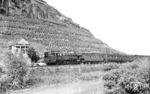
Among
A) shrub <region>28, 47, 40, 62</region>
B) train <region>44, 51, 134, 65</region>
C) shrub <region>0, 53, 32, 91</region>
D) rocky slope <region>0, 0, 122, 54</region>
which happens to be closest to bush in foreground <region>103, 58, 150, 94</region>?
shrub <region>0, 53, 32, 91</region>

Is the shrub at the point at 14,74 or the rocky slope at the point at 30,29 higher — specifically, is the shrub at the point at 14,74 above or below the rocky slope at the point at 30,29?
below

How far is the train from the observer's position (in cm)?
3339

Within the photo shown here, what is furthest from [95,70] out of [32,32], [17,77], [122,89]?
[32,32]

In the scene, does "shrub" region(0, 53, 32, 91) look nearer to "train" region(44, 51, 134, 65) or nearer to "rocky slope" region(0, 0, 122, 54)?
"train" region(44, 51, 134, 65)

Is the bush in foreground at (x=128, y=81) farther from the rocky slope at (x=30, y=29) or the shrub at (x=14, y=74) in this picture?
the rocky slope at (x=30, y=29)

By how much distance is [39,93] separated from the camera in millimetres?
21062

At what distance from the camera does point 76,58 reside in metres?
39.3

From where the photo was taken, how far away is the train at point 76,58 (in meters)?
33.4

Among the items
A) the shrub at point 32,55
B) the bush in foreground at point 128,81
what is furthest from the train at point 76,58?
the bush in foreground at point 128,81

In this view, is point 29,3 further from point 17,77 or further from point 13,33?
point 17,77

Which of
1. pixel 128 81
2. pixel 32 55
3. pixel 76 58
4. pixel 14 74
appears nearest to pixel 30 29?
pixel 32 55

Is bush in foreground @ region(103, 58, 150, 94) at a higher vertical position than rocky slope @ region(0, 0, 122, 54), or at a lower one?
lower

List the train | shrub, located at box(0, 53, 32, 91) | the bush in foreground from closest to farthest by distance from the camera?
the bush in foreground < shrub, located at box(0, 53, 32, 91) < the train

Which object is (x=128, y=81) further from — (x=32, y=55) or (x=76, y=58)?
(x=76, y=58)
